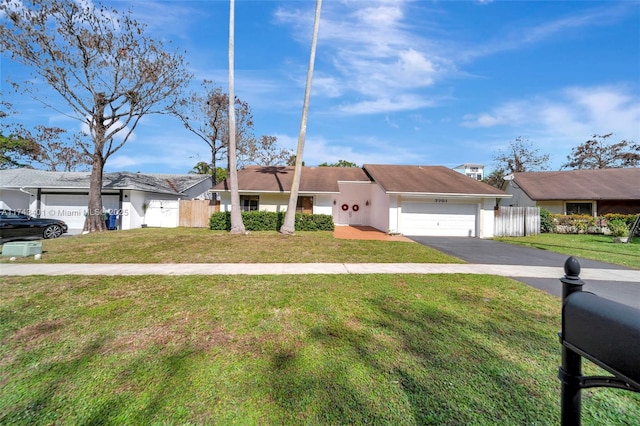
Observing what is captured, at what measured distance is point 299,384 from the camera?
2643 millimetres

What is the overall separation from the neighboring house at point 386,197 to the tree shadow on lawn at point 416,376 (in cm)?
1214

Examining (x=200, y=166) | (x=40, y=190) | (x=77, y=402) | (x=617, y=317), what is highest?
(x=200, y=166)

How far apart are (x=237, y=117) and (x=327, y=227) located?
17163 mm

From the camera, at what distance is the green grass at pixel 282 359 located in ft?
7.68

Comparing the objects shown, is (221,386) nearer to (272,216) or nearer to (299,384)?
(299,384)

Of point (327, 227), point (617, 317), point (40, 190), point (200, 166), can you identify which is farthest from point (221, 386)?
point (200, 166)

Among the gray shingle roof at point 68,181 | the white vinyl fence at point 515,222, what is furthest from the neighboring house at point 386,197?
the gray shingle roof at point 68,181

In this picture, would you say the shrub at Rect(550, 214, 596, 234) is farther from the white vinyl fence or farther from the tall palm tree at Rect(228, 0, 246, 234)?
the tall palm tree at Rect(228, 0, 246, 234)

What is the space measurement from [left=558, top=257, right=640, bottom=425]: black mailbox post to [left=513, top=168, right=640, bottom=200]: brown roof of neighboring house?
24.4 meters

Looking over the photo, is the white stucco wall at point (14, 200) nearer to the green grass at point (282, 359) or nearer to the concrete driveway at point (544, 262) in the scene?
the green grass at point (282, 359)

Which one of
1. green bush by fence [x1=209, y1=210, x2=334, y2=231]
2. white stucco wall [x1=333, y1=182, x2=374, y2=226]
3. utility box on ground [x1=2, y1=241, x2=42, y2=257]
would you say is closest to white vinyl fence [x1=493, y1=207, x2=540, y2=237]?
white stucco wall [x1=333, y1=182, x2=374, y2=226]

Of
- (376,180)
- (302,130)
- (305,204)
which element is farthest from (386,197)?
(302,130)

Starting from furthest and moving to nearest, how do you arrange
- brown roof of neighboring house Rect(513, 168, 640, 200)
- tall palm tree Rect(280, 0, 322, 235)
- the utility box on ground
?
brown roof of neighboring house Rect(513, 168, 640, 200), tall palm tree Rect(280, 0, 322, 235), the utility box on ground

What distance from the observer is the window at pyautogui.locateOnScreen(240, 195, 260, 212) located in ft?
61.9
